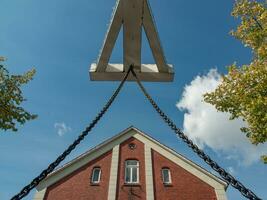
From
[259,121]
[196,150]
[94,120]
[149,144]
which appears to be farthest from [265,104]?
[149,144]

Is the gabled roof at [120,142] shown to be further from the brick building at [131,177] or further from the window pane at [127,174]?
the window pane at [127,174]

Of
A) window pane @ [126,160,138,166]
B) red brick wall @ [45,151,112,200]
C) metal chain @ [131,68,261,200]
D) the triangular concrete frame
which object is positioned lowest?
metal chain @ [131,68,261,200]

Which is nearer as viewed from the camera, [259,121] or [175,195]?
[259,121]

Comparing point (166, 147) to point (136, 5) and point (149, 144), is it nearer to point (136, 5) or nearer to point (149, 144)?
point (149, 144)

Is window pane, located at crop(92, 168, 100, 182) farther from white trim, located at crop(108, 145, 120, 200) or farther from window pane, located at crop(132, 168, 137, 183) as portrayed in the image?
window pane, located at crop(132, 168, 137, 183)

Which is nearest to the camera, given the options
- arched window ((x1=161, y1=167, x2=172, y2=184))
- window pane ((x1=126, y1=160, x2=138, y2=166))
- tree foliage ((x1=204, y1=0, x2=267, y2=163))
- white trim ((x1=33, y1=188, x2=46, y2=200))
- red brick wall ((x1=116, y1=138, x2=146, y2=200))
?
tree foliage ((x1=204, y1=0, x2=267, y2=163))

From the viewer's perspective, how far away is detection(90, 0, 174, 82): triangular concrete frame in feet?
16.2

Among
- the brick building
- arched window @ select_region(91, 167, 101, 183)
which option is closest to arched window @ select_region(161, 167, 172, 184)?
the brick building

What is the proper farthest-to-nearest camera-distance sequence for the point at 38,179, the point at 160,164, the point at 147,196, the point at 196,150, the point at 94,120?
the point at 160,164, the point at 147,196, the point at 94,120, the point at 196,150, the point at 38,179

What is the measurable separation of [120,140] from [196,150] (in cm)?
1272

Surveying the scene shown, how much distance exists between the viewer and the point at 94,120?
473 centimetres

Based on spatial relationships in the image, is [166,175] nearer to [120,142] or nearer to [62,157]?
[120,142]

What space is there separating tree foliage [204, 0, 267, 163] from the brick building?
6.46 metres

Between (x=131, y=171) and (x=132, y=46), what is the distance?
411 inches
